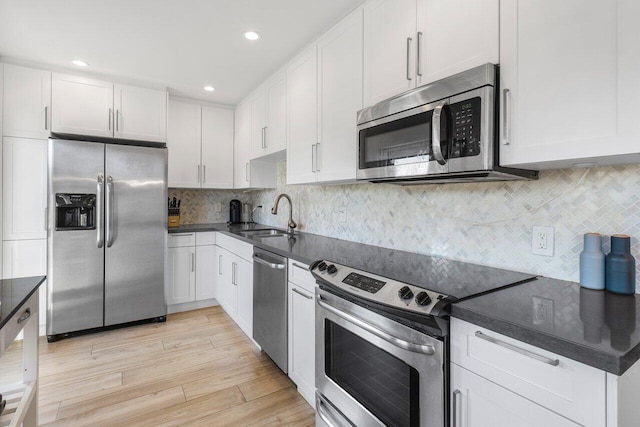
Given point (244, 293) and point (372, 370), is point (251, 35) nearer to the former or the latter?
point (244, 293)

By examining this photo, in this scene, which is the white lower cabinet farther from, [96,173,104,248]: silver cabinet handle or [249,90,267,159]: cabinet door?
[96,173,104,248]: silver cabinet handle

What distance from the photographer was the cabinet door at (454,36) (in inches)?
48.6

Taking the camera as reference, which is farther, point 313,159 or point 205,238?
point 205,238

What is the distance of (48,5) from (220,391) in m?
2.68

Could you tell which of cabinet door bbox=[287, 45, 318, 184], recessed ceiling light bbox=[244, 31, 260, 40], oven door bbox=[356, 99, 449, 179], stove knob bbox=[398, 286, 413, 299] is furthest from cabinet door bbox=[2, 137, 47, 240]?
stove knob bbox=[398, 286, 413, 299]

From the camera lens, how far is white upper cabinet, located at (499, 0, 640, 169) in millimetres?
915

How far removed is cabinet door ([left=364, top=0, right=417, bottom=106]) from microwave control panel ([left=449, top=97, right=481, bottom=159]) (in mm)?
368

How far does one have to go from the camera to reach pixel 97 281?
3.01 m

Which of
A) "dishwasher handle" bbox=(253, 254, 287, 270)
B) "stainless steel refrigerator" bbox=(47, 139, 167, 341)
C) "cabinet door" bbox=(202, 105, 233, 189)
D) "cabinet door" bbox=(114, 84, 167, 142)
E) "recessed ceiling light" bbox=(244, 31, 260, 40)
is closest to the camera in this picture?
"dishwasher handle" bbox=(253, 254, 287, 270)

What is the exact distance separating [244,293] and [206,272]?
1.03 metres

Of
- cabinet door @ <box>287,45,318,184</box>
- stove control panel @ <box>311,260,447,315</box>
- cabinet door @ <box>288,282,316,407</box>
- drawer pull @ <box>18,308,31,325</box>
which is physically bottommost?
cabinet door @ <box>288,282,316,407</box>

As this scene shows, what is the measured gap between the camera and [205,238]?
12.0 ft

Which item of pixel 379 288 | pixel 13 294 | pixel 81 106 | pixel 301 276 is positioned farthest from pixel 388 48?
pixel 81 106

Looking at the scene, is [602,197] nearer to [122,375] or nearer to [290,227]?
[290,227]
